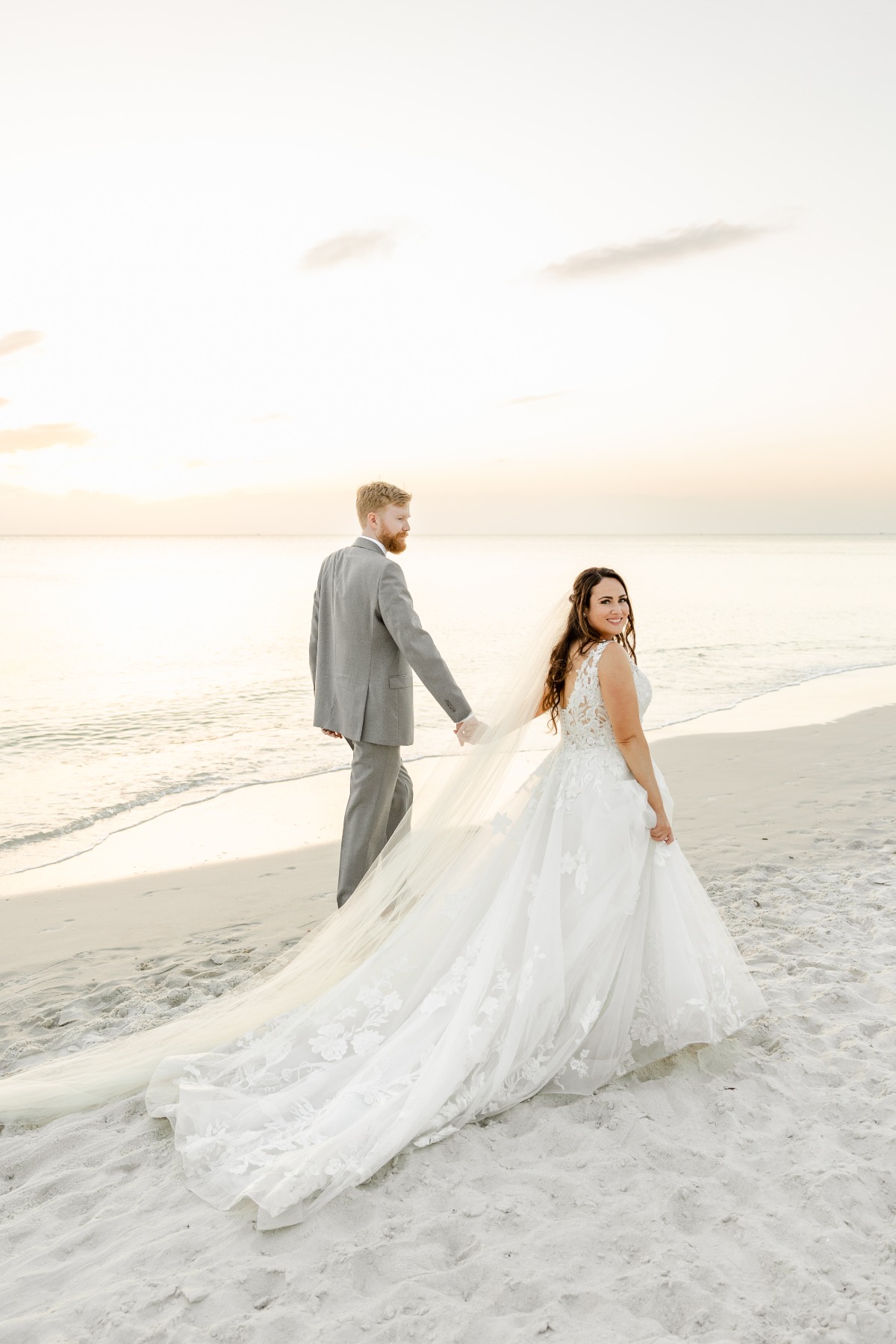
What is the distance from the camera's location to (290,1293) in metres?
2.40

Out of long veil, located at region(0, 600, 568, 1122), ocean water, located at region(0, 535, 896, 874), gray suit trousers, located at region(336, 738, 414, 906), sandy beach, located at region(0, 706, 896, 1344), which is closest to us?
sandy beach, located at region(0, 706, 896, 1344)

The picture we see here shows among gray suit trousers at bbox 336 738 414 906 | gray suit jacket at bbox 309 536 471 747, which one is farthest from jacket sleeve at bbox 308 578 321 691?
gray suit trousers at bbox 336 738 414 906

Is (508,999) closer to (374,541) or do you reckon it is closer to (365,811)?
(365,811)

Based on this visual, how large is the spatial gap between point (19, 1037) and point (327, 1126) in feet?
6.50

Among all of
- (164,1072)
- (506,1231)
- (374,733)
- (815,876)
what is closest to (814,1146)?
(506,1231)

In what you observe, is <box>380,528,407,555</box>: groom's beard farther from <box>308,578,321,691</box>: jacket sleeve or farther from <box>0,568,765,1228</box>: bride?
<box>0,568,765,1228</box>: bride

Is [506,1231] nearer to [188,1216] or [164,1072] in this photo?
[188,1216]

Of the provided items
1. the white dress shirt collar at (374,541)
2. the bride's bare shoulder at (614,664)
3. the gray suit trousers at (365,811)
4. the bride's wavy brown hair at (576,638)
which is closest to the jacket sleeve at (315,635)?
the white dress shirt collar at (374,541)

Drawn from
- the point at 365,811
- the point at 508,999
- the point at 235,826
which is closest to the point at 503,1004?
the point at 508,999

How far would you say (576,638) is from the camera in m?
3.79

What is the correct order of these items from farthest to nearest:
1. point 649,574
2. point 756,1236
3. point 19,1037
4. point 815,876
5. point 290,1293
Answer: point 649,574, point 815,876, point 19,1037, point 756,1236, point 290,1293

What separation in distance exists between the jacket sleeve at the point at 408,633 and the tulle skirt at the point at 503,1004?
0.86m

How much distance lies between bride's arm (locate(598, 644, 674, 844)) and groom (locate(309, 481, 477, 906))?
120cm

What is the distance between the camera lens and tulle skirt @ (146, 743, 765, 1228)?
3018mm
